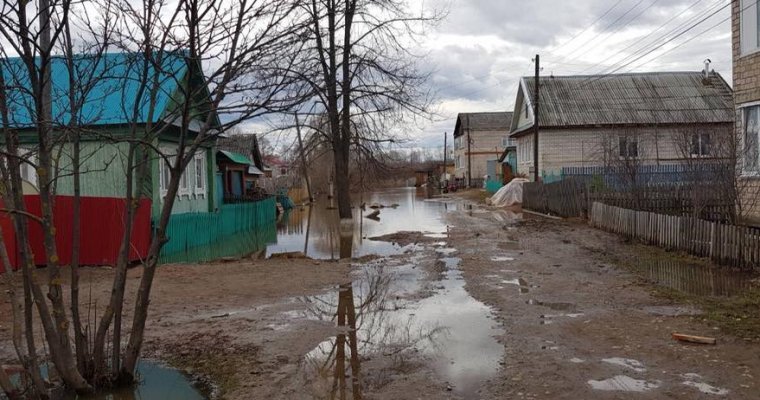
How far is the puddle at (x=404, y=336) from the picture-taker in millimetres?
5711

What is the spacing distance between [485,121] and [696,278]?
63441 millimetres

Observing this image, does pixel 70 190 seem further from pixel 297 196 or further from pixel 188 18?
pixel 297 196

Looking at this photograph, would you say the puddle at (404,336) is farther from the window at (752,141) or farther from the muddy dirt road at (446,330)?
the window at (752,141)

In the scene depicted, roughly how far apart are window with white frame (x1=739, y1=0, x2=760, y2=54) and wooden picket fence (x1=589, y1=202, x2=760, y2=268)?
473 cm

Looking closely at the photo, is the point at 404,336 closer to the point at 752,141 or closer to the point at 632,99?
the point at 752,141

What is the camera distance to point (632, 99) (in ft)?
125

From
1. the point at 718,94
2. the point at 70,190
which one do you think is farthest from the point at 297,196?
the point at 70,190

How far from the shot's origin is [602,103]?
37938 millimetres

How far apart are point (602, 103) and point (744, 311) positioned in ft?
106

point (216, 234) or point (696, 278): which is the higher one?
point (216, 234)

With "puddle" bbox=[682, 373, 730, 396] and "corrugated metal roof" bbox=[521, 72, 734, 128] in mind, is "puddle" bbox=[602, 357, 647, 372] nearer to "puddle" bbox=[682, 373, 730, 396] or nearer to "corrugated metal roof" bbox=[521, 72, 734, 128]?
"puddle" bbox=[682, 373, 730, 396]

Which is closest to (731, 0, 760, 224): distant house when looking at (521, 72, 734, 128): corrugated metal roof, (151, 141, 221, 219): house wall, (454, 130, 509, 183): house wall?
(151, 141, 221, 219): house wall

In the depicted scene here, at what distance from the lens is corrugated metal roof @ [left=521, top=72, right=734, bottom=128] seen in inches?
1433

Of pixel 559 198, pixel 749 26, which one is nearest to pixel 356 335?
pixel 749 26
